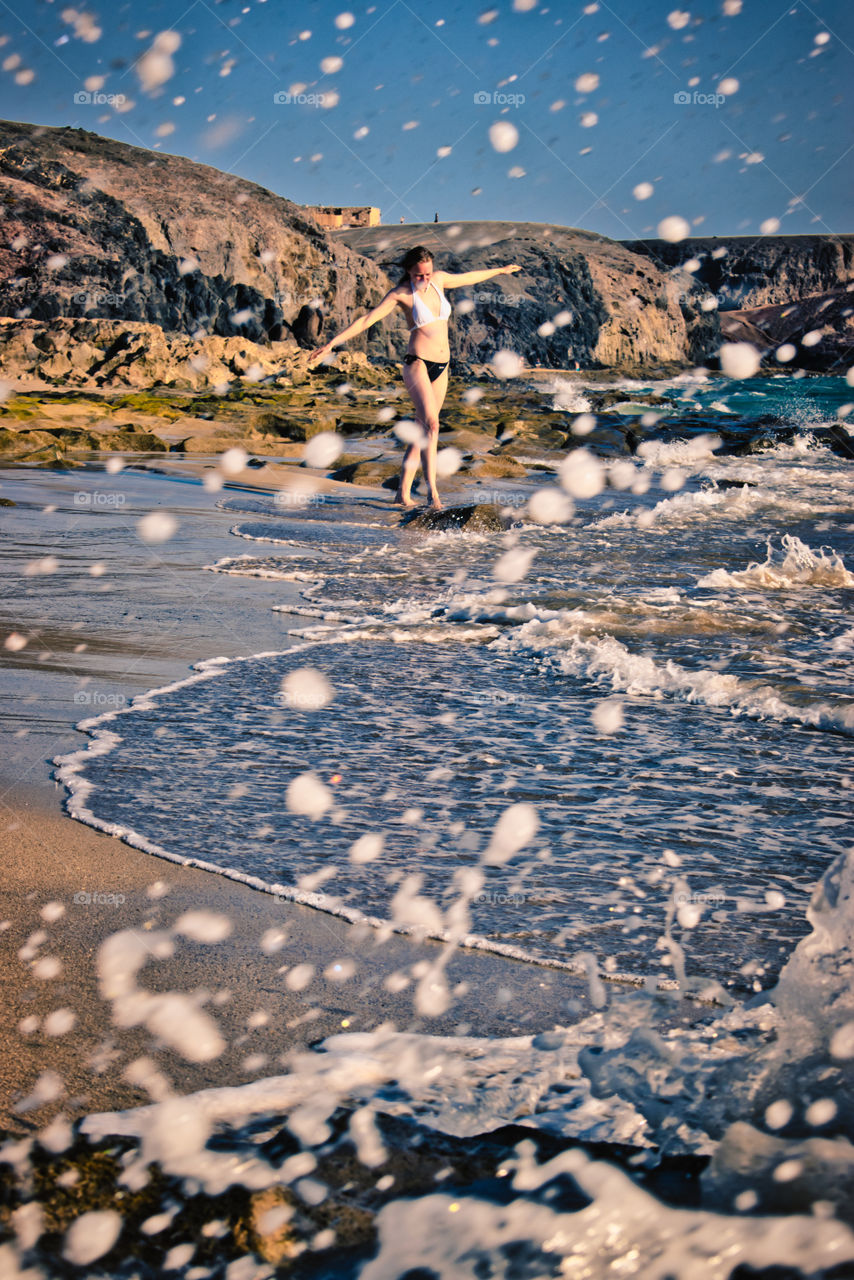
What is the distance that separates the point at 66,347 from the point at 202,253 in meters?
24.5

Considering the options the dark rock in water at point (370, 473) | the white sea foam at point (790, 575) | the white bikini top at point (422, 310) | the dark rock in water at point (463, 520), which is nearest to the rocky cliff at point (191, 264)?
the dark rock in water at point (370, 473)

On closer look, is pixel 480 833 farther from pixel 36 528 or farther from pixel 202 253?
pixel 202 253

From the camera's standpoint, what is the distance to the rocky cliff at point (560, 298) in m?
69.4

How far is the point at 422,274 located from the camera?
Result: 26.6 feet

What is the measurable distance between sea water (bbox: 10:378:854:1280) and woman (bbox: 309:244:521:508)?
9.82ft

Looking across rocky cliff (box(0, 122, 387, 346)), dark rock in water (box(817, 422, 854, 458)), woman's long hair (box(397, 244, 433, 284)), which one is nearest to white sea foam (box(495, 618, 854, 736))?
woman's long hair (box(397, 244, 433, 284))

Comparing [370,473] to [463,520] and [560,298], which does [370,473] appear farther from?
[560,298]

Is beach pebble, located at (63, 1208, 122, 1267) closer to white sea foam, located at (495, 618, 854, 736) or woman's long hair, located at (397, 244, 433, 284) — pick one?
white sea foam, located at (495, 618, 854, 736)

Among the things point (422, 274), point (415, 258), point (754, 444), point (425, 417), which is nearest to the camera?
point (415, 258)

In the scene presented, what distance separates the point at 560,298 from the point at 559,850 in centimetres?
7687

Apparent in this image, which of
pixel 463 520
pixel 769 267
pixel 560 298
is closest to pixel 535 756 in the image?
pixel 463 520

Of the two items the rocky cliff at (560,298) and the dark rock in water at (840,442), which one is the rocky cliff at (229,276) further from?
the dark rock in water at (840,442)

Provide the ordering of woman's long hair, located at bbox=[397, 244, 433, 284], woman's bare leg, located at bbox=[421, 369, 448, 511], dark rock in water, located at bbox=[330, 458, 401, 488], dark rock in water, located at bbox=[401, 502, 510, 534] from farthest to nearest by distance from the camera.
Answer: dark rock in water, located at bbox=[330, 458, 401, 488] < woman's bare leg, located at bbox=[421, 369, 448, 511] < woman's long hair, located at bbox=[397, 244, 433, 284] < dark rock in water, located at bbox=[401, 502, 510, 534]

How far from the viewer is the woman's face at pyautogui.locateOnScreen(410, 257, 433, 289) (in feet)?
26.3
